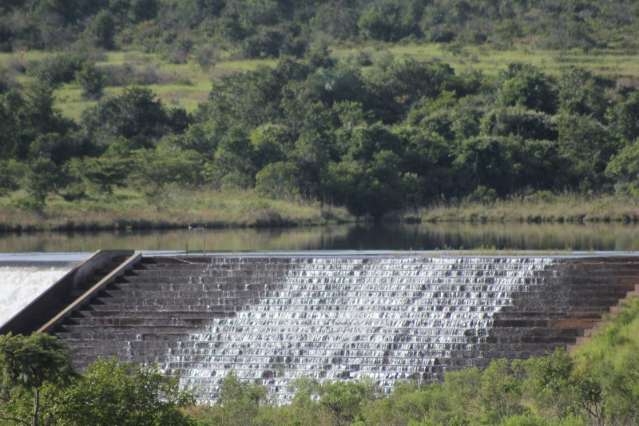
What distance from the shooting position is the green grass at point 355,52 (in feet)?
217

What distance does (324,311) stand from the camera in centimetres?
2809

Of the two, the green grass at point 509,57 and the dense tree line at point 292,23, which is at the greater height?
the dense tree line at point 292,23

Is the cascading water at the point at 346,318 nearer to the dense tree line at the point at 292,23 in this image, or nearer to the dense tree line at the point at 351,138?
the dense tree line at the point at 351,138

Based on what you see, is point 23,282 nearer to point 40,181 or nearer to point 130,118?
point 40,181

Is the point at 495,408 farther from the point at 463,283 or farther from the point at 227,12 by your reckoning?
the point at 227,12

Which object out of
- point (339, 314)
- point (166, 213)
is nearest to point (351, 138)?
point (166, 213)

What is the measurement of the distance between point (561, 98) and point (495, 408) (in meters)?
39.6

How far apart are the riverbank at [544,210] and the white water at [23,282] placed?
21.2 meters

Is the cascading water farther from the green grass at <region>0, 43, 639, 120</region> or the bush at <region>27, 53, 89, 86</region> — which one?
the bush at <region>27, 53, 89, 86</region>

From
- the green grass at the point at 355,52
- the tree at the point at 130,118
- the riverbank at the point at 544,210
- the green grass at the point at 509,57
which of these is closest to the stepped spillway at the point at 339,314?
the riverbank at the point at 544,210

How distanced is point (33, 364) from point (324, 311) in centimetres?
1227

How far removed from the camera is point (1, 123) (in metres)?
54.8

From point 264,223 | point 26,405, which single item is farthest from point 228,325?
point 264,223

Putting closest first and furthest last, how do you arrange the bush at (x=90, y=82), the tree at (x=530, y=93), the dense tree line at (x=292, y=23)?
1. the tree at (x=530, y=93)
2. the bush at (x=90, y=82)
3. the dense tree line at (x=292, y=23)
